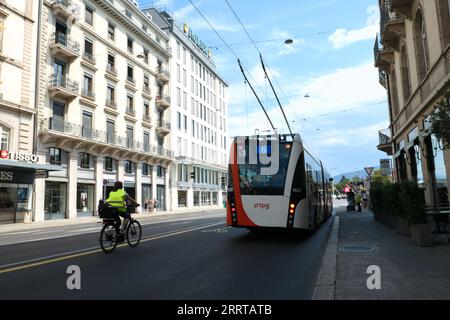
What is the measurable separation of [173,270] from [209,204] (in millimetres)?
57584

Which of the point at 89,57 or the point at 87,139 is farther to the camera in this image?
the point at 89,57

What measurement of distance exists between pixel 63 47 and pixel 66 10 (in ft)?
11.2

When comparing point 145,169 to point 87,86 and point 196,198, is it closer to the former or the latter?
point 87,86

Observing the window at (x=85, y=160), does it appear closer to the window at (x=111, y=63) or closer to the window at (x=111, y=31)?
the window at (x=111, y=63)

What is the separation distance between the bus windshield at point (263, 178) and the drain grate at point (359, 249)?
2535mm

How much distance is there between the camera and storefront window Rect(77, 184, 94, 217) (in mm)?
34406

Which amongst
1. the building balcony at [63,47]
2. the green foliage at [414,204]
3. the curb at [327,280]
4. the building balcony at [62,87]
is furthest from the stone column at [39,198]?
the green foliage at [414,204]

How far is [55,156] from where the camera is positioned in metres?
32.0

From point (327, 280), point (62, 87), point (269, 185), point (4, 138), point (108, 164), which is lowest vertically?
point (327, 280)

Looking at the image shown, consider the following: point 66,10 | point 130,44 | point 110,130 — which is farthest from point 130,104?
point 66,10

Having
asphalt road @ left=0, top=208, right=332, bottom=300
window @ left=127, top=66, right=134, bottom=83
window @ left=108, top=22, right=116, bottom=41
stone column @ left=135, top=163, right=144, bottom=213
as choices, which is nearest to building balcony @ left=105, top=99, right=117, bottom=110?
window @ left=127, top=66, right=134, bottom=83

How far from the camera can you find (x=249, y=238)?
1262cm

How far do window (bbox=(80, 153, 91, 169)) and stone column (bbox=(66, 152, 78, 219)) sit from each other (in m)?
1.20

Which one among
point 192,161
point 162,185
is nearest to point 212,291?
point 162,185
